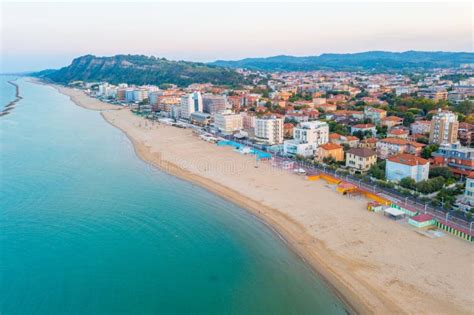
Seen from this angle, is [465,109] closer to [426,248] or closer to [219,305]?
[426,248]

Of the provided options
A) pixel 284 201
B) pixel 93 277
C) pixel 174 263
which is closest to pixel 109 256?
pixel 93 277

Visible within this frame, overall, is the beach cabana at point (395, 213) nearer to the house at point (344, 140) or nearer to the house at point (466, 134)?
the house at point (344, 140)

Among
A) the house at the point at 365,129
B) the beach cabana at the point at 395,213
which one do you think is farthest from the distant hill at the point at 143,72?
the beach cabana at the point at 395,213

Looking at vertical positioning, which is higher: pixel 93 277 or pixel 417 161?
Result: pixel 417 161

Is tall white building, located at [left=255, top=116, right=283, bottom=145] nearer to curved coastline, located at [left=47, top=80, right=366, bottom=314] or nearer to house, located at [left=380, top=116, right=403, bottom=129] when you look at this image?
curved coastline, located at [left=47, top=80, right=366, bottom=314]

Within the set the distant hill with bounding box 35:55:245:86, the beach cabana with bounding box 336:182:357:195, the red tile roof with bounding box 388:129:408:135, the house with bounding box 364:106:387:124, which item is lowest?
the beach cabana with bounding box 336:182:357:195

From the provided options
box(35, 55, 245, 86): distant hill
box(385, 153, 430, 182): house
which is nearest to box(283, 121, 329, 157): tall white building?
box(385, 153, 430, 182): house

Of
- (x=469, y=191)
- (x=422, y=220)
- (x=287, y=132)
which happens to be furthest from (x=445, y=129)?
(x=422, y=220)

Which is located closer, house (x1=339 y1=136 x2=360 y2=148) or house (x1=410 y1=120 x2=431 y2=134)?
house (x1=339 y1=136 x2=360 y2=148)
